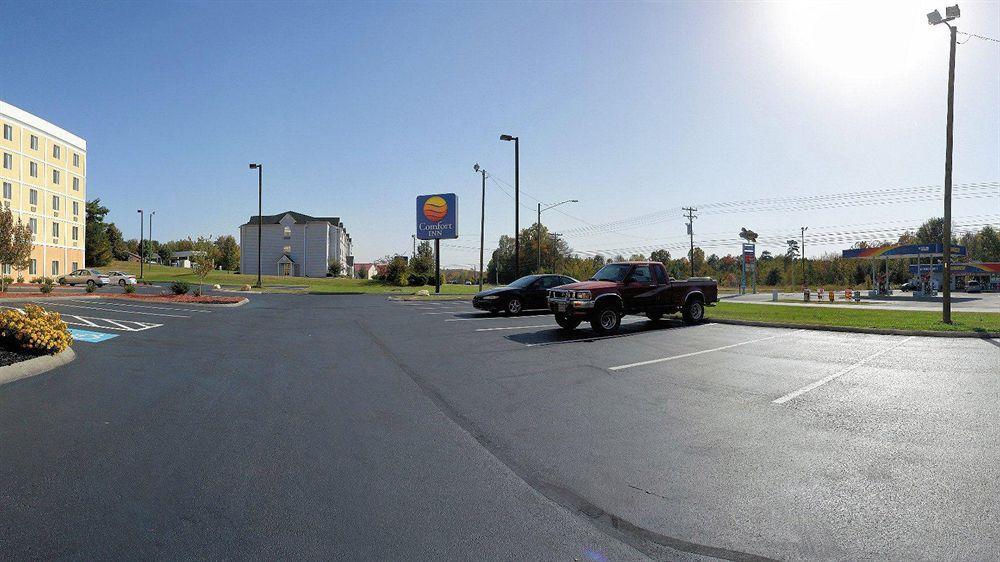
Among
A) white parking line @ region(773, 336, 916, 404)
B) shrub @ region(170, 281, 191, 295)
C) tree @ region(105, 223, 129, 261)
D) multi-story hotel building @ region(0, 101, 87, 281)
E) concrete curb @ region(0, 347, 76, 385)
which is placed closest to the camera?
white parking line @ region(773, 336, 916, 404)

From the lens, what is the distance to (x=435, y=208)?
4331 cm

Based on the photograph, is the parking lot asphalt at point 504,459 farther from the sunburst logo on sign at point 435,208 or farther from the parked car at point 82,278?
the parked car at point 82,278

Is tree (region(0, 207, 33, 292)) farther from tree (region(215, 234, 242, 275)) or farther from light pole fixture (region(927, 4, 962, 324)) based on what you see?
tree (region(215, 234, 242, 275))

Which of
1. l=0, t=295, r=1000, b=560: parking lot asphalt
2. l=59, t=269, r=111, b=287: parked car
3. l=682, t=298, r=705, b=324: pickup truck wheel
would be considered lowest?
l=0, t=295, r=1000, b=560: parking lot asphalt

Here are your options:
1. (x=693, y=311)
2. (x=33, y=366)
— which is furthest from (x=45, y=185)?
(x=693, y=311)

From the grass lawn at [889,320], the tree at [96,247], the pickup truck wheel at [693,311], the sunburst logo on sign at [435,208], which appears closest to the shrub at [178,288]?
the sunburst logo on sign at [435,208]

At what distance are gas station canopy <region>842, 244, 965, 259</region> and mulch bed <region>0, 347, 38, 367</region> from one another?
48871 millimetres

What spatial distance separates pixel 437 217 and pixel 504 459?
39653 millimetres

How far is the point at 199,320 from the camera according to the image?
1748 cm

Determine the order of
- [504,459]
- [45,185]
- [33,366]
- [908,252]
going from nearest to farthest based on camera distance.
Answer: [504,459] < [33,366] < [908,252] < [45,185]

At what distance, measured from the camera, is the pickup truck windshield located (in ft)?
48.6

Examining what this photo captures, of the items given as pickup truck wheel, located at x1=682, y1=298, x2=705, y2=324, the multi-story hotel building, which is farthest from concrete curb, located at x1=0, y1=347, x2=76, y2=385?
the multi-story hotel building

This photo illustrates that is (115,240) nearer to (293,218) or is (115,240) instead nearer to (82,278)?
(293,218)

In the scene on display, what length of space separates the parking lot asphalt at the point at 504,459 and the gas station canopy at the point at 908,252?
37053 mm
